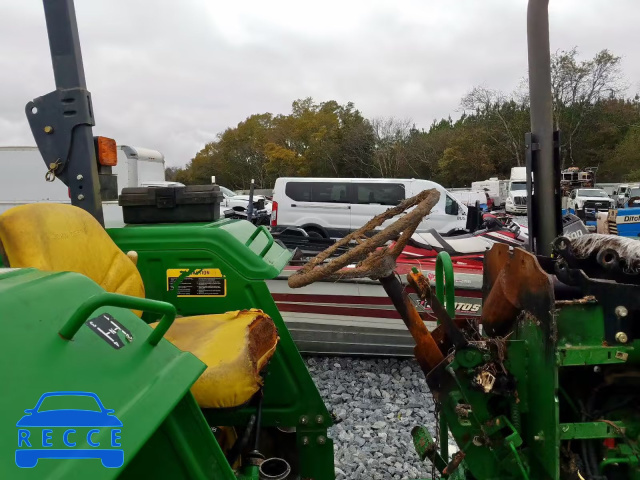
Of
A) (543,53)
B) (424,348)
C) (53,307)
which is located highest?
(543,53)

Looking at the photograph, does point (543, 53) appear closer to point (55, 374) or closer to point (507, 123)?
point (55, 374)

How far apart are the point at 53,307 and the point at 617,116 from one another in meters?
41.9

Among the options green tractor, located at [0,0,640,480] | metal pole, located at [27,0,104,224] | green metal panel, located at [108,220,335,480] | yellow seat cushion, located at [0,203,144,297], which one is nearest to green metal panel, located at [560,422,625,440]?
green tractor, located at [0,0,640,480]

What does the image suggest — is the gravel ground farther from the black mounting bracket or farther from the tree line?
the tree line

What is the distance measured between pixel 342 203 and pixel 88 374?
12.3 meters

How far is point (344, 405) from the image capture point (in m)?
3.94

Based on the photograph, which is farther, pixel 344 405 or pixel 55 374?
pixel 344 405

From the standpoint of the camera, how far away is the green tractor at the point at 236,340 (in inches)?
39.3

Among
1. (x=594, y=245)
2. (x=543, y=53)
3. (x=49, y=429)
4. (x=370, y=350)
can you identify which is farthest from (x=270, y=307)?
(x=370, y=350)

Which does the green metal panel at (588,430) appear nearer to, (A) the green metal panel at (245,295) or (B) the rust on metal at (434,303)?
(B) the rust on metal at (434,303)

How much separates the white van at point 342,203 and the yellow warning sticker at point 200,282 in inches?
412

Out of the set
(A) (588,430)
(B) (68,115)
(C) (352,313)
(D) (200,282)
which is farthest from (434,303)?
(C) (352,313)

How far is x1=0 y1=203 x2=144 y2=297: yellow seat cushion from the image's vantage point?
1.77 meters

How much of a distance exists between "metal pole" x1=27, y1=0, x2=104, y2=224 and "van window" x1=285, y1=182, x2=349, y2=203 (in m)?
10.8
